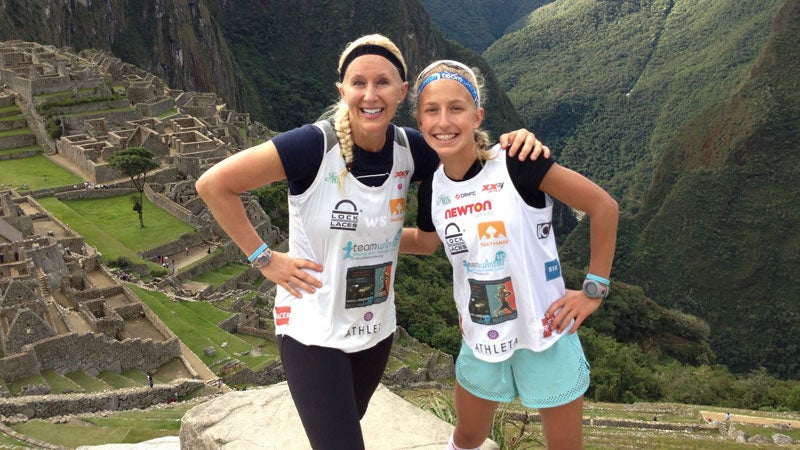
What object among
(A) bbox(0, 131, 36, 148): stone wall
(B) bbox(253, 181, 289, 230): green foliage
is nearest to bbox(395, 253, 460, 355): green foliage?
(B) bbox(253, 181, 289, 230): green foliage

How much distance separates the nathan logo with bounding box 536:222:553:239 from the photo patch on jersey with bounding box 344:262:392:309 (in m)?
1.13

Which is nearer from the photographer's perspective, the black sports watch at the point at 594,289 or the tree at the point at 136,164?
the black sports watch at the point at 594,289

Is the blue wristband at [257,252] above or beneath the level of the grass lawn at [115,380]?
above

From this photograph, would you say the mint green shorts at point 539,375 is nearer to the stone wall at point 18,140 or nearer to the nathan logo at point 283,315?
the nathan logo at point 283,315

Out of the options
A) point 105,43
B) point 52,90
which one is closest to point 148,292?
point 52,90

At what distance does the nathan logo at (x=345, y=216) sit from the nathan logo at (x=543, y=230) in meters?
1.26

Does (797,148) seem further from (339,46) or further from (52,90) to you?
(339,46)

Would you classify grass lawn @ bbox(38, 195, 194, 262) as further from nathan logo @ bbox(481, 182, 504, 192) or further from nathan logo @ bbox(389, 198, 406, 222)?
nathan logo @ bbox(481, 182, 504, 192)

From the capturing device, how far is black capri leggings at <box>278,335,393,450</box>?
4832 millimetres

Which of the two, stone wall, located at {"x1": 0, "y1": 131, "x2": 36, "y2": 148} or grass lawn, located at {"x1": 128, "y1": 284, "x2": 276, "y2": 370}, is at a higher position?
stone wall, located at {"x1": 0, "y1": 131, "x2": 36, "y2": 148}

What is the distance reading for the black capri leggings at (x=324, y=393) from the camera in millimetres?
4832

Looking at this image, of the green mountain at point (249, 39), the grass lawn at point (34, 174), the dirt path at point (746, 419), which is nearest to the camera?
the dirt path at point (746, 419)

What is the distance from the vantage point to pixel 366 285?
204 inches

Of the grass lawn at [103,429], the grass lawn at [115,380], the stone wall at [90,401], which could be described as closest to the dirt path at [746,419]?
the stone wall at [90,401]
